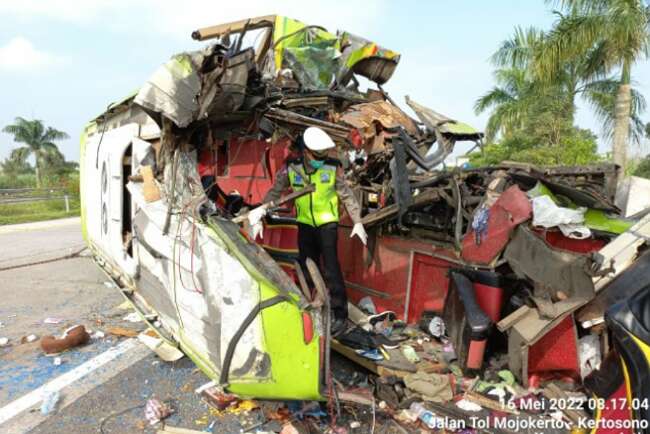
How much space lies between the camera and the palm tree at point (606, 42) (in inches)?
408

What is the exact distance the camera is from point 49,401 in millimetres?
3010

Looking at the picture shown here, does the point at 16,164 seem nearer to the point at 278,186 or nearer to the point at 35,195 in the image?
the point at 35,195

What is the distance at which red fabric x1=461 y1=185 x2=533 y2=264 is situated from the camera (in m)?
3.28

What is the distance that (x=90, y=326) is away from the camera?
4.50 meters

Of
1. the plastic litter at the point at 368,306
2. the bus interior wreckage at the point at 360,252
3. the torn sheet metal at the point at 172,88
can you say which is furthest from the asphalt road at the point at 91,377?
the torn sheet metal at the point at 172,88

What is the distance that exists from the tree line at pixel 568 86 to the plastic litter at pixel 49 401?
43.4 ft

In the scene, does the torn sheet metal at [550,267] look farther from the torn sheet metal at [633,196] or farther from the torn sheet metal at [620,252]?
the torn sheet metal at [633,196]

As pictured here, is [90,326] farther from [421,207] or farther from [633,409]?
[633,409]

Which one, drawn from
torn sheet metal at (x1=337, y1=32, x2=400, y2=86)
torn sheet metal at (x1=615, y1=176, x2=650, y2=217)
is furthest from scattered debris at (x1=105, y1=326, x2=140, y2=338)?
torn sheet metal at (x1=615, y1=176, x2=650, y2=217)

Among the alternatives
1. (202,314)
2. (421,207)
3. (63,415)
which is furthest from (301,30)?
(63,415)

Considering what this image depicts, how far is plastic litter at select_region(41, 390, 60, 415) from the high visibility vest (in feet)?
7.81

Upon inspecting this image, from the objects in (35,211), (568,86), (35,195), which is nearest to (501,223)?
(568,86)

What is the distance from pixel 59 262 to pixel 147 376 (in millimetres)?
5212

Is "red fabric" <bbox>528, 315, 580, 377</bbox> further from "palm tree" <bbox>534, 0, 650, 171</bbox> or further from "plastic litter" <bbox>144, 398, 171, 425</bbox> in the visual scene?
"palm tree" <bbox>534, 0, 650, 171</bbox>
